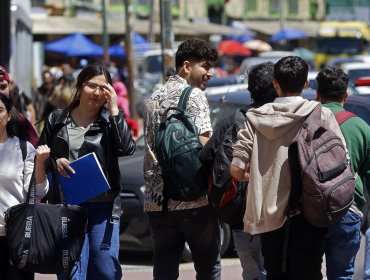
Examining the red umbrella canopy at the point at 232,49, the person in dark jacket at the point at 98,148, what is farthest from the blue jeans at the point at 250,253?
the red umbrella canopy at the point at 232,49

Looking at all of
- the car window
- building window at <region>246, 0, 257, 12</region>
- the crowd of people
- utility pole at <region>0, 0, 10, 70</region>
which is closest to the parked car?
the car window

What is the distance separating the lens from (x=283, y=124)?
584 cm

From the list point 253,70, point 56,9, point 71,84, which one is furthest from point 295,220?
point 56,9

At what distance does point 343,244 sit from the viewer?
6.77 m

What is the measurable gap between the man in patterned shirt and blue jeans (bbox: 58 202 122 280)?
28 cm

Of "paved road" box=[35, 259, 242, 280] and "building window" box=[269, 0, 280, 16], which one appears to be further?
"building window" box=[269, 0, 280, 16]

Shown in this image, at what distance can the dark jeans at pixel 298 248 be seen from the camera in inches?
234

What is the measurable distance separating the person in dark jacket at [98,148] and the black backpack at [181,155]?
0.28m

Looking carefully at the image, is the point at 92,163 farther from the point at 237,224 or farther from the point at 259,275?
the point at 259,275

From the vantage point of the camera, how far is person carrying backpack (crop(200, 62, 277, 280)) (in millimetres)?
6348

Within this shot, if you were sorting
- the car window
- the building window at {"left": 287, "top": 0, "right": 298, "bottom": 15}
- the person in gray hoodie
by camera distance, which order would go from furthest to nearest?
the building window at {"left": 287, "top": 0, "right": 298, "bottom": 15} → the car window → the person in gray hoodie

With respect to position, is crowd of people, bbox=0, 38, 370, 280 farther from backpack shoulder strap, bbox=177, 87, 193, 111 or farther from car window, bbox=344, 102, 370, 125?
car window, bbox=344, 102, 370, 125

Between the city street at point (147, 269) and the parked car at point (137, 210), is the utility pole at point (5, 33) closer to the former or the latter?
the city street at point (147, 269)

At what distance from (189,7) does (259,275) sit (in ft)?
173
